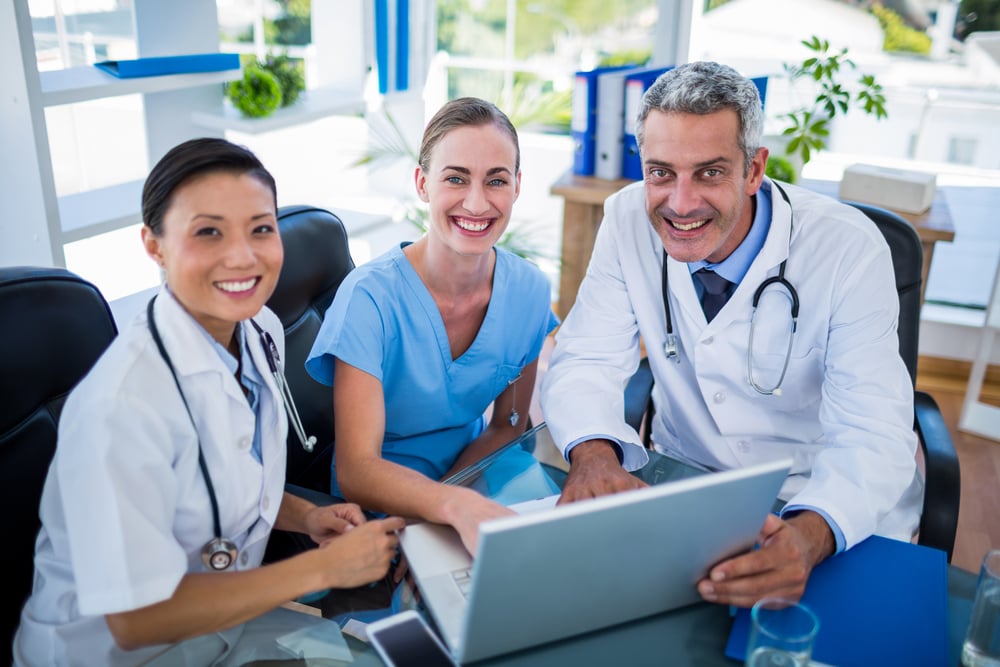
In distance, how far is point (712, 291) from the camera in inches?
63.8

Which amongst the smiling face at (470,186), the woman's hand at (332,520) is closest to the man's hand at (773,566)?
the woman's hand at (332,520)

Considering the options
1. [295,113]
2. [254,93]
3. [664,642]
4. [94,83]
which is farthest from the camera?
[295,113]

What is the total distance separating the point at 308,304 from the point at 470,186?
0.39m

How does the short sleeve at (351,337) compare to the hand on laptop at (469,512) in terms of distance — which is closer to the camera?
the hand on laptop at (469,512)

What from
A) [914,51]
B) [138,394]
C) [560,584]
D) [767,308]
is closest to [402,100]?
[914,51]

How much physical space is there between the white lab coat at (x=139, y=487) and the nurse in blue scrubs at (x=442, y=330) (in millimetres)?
226

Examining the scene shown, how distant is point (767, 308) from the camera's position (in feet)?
5.11

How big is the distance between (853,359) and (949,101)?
7.40 feet

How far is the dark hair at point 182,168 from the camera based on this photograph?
1078mm

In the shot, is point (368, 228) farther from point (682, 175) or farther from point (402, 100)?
point (682, 175)

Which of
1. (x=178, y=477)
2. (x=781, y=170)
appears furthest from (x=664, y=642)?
(x=781, y=170)

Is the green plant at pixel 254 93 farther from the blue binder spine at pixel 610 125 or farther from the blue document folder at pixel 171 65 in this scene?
the blue binder spine at pixel 610 125

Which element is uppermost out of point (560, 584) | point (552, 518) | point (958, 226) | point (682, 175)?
point (682, 175)

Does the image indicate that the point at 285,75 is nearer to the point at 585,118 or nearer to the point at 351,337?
the point at 585,118
